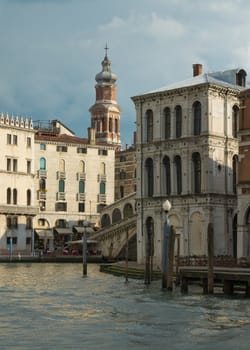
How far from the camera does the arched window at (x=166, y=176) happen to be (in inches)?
1816

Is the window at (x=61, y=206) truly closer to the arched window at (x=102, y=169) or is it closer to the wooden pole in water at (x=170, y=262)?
the arched window at (x=102, y=169)

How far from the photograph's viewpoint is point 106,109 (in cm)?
9850

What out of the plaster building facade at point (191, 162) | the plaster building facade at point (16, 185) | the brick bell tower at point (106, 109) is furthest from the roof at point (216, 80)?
the brick bell tower at point (106, 109)

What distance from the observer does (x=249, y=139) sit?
37.7 metres

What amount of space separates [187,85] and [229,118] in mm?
2888

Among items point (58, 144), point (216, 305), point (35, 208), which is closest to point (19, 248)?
point (35, 208)

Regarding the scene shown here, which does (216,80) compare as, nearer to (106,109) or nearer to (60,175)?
(60,175)

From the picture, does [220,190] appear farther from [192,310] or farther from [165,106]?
[192,310]

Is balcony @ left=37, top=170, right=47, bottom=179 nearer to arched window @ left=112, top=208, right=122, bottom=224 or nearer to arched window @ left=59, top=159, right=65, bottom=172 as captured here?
arched window @ left=59, top=159, right=65, bottom=172

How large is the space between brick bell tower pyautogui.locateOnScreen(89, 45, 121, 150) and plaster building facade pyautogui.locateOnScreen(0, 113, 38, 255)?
29051mm

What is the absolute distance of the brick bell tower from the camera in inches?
3871

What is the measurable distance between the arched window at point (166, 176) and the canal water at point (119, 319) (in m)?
12.7

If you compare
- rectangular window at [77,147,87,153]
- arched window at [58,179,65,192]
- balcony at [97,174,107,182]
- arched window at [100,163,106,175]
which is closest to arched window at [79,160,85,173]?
rectangular window at [77,147,87,153]

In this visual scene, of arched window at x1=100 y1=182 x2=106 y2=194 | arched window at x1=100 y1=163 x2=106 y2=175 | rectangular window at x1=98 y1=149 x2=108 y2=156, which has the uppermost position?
rectangular window at x1=98 y1=149 x2=108 y2=156
